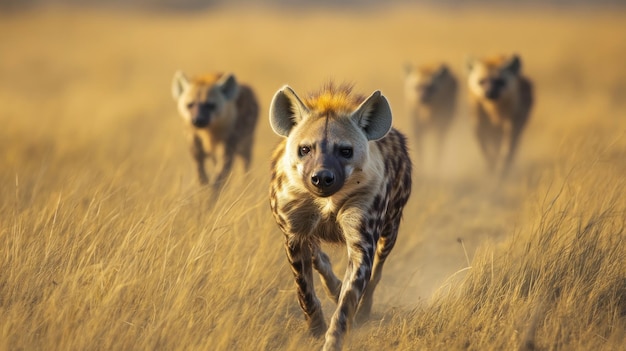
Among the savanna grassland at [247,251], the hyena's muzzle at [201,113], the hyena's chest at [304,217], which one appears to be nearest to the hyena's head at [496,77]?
the savanna grassland at [247,251]

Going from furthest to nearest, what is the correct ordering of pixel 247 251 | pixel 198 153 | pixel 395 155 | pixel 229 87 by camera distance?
1. pixel 229 87
2. pixel 198 153
3. pixel 247 251
4. pixel 395 155

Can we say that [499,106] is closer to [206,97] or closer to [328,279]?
[206,97]

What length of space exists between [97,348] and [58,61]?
1418 cm

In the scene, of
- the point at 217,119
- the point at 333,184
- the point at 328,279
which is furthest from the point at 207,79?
the point at 333,184

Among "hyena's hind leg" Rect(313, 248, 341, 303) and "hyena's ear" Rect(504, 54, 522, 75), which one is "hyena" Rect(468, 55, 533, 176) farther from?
"hyena's hind leg" Rect(313, 248, 341, 303)

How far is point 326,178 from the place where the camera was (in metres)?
3.62

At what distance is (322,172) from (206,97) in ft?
14.4

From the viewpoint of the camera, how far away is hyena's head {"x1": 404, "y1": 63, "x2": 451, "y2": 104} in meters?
11.0

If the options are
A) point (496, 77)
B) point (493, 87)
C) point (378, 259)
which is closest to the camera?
point (378, 259)

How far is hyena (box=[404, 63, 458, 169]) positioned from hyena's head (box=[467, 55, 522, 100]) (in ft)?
2.11

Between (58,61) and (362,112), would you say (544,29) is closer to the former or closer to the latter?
(58,61)

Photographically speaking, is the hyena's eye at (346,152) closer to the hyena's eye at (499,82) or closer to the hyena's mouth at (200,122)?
the hyena's mouth at (200,122)

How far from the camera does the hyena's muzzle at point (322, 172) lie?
143 inches

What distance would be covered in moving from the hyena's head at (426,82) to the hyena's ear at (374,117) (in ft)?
23.6
